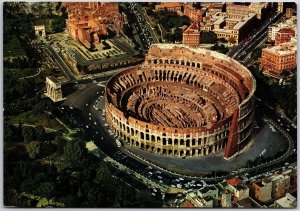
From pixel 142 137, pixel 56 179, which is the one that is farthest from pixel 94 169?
pixel 142 137

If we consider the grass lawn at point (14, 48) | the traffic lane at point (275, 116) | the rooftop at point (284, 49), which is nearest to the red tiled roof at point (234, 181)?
the traffic lane at point (275, 116)

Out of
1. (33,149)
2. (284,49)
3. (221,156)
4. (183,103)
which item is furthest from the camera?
(284,49)

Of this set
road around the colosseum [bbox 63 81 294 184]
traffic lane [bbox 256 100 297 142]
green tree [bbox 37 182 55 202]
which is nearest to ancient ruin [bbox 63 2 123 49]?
road around the colosseum [bbox 63 81 294 184]

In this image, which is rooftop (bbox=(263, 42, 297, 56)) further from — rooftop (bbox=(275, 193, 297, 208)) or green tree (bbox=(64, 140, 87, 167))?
green tree (bbox=(64, 140, 87, 167))

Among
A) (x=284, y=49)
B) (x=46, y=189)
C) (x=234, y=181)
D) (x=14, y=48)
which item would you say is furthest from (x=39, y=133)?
(x=284, y=49)

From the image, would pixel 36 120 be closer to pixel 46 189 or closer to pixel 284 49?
pixel 46 189
